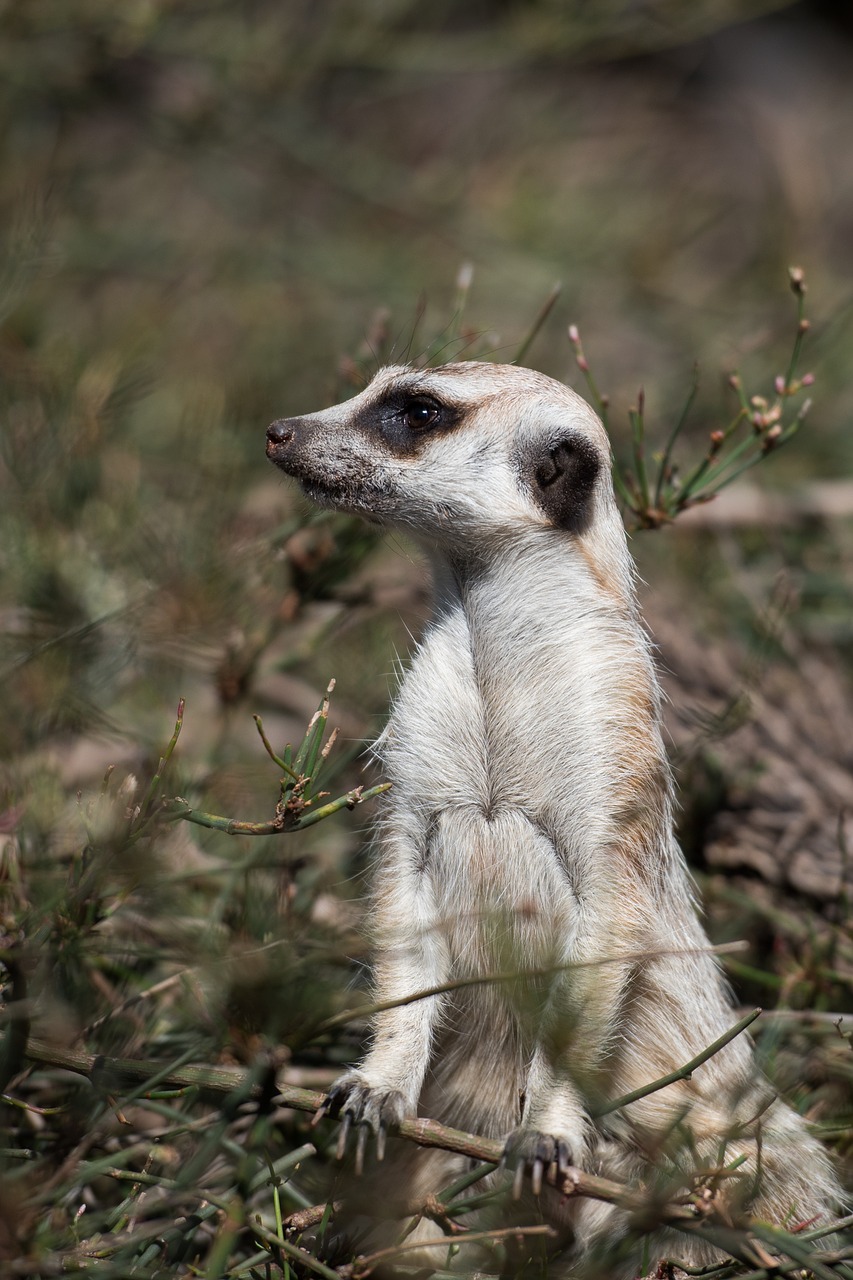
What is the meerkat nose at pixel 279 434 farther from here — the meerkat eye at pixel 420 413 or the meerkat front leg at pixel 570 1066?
the meerkat front leg at pixel 570 1066

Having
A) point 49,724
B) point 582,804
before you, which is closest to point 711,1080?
point 582,804

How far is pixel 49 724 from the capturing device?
3.22 meters

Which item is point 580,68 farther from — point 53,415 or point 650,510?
point 650,510

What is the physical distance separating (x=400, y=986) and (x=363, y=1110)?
0.94ft

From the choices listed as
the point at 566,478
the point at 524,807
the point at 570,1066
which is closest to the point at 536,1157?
the point at 570,1066

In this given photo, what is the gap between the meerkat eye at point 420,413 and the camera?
267 cm

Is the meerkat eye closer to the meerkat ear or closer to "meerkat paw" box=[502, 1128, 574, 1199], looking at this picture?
the meerkat ear

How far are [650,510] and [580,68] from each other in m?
7.67

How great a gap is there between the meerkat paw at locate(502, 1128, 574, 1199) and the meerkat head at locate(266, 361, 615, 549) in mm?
1245

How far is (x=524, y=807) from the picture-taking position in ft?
8.11

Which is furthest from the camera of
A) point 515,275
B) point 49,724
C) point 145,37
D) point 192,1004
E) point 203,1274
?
point 515,275

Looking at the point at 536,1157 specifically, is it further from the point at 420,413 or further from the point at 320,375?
the point at 320,375

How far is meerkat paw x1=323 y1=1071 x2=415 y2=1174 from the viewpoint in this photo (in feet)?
7.14

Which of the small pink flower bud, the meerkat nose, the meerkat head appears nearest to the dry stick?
the meerkat head
